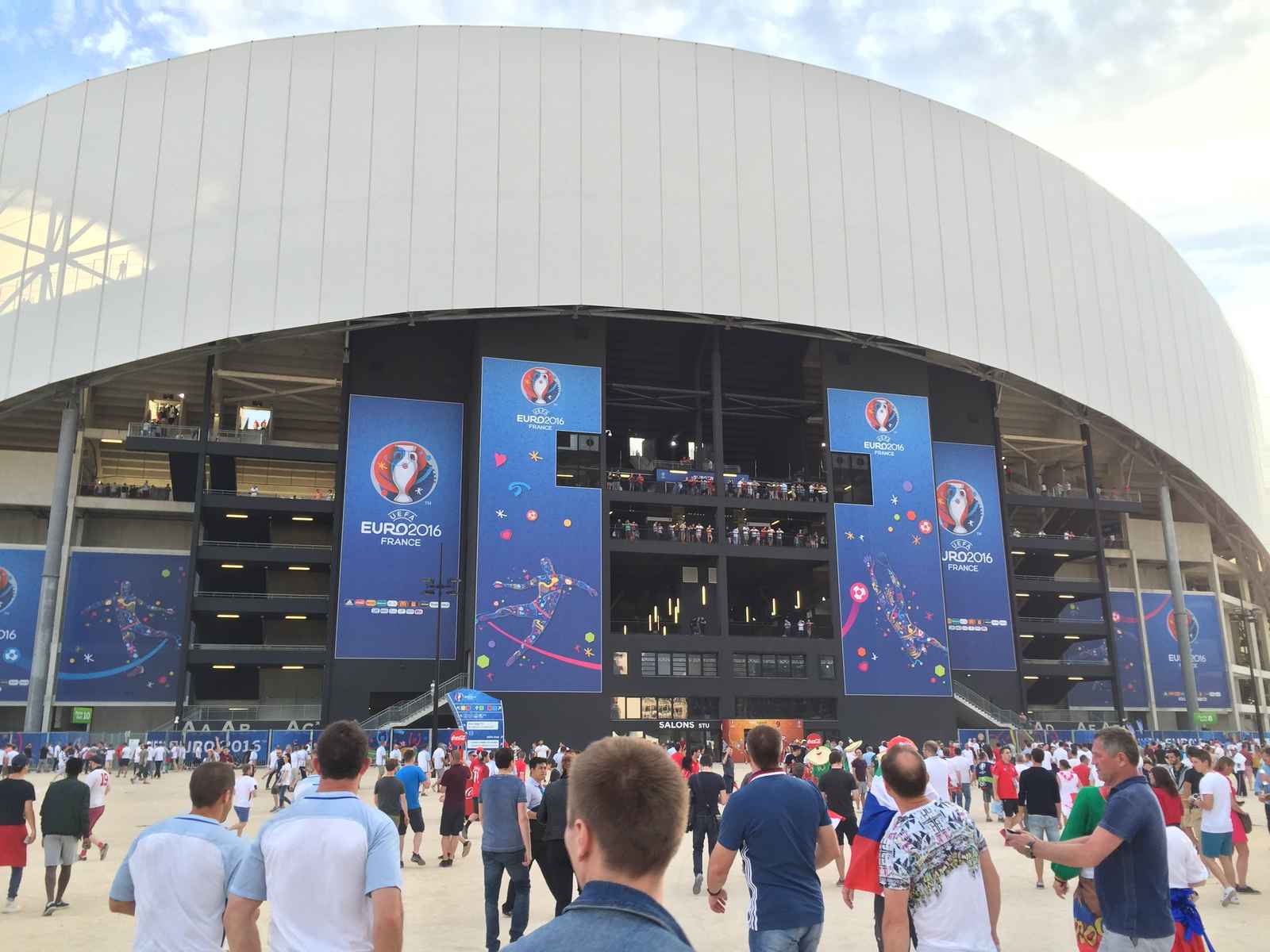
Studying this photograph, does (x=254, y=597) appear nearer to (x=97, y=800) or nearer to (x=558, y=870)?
(x=97, y=800)

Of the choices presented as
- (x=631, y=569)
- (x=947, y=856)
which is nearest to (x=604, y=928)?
(x=947, y=856)

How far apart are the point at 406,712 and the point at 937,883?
144 feet

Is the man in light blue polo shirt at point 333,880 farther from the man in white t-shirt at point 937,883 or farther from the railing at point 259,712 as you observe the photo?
the railing at point 259,712

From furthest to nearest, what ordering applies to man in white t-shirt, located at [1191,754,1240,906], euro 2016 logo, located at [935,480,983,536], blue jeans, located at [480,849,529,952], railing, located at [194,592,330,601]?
euro 2016 logo, located at [935,480,983,536] → railing, located at [194,592,330,601] → man in white t-shirt, located at [1191,754,1240,906] → blue jeans, located at [480,849,529,952]

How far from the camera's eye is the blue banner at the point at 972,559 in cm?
5550

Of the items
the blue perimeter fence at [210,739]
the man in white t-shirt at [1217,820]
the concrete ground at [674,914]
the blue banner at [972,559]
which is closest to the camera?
the concrete ground at [674,914]

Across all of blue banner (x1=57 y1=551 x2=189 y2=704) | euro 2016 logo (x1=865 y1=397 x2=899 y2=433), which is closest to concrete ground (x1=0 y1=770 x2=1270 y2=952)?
blue banner (x1=57 y1=551 x2=189 y2=704)

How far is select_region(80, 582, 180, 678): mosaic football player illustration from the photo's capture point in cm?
5234

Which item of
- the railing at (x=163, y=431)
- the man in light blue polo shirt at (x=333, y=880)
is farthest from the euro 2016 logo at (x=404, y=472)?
the man in light blue polo shirt at (x=333, y=880)

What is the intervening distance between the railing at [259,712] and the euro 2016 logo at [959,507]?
3325 cm

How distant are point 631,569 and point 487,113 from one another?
24409 millimetres

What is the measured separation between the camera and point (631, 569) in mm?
57906

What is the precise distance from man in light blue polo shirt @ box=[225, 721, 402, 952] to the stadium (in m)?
40.4

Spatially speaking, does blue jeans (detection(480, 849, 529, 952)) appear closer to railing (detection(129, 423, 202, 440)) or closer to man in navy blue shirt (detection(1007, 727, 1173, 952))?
man in navy blue shirt (detection(1007, 727, 1173, 952))
